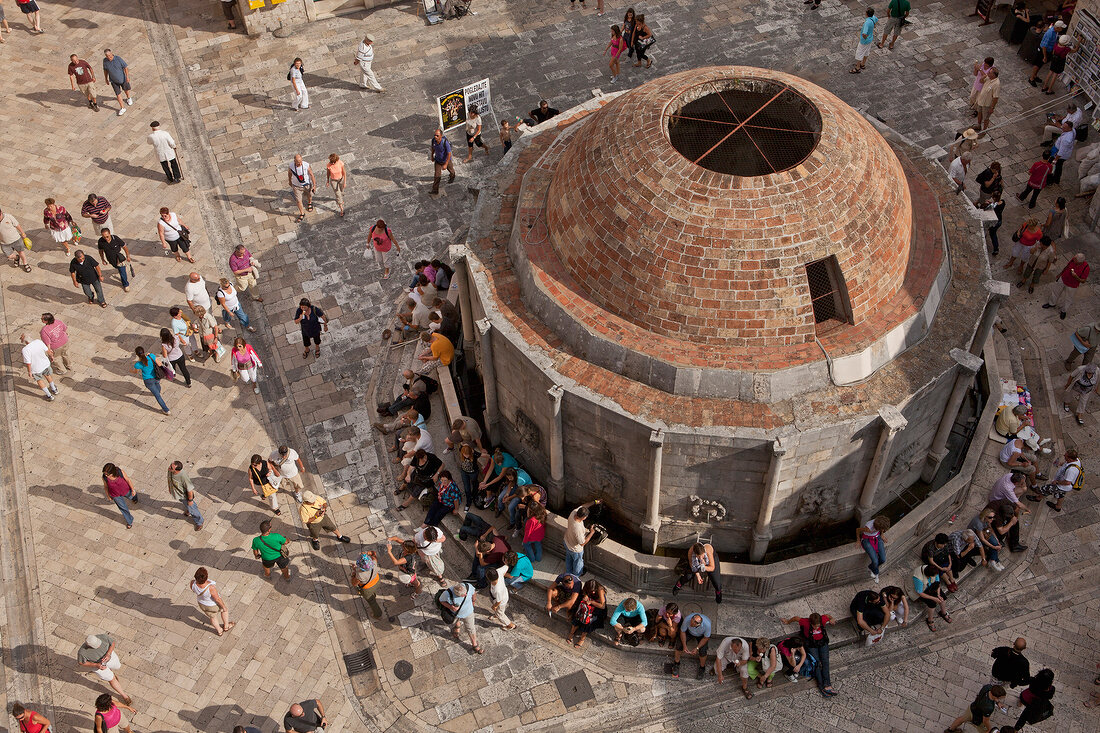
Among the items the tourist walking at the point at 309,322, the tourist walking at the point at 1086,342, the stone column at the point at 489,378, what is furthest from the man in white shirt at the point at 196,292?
the tourist walking at the point at 1086,342

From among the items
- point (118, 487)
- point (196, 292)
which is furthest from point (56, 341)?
point (118, 487)

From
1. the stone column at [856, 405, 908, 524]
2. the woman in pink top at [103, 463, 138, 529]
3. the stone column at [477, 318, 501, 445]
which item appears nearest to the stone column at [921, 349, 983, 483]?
the stone column at [856, 405, 908, 524]

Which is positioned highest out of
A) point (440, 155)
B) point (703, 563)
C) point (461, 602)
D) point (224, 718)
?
point (440, 155)

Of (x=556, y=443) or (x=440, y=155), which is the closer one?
(x=556, y=443)

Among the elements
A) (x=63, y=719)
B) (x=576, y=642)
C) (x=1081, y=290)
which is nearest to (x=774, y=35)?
(x=1081, y=290)

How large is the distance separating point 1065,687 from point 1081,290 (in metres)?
10.8

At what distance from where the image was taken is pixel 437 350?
24312mm

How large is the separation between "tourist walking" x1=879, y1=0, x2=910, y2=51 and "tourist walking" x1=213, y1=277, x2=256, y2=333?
807 inches

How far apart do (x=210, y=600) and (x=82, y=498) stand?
5.19 metres

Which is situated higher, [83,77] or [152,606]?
[83,77]

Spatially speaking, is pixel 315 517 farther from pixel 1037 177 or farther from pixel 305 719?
pixel 1037 177

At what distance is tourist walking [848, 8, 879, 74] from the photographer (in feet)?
102

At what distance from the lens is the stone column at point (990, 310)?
68.8 ft

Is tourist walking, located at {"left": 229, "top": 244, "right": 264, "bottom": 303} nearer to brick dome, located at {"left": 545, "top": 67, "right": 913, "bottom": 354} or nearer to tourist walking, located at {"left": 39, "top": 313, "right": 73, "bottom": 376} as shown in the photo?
tourist walking, located at {"left": 39, "top": 313, "right": 73, "bottom": 376}
